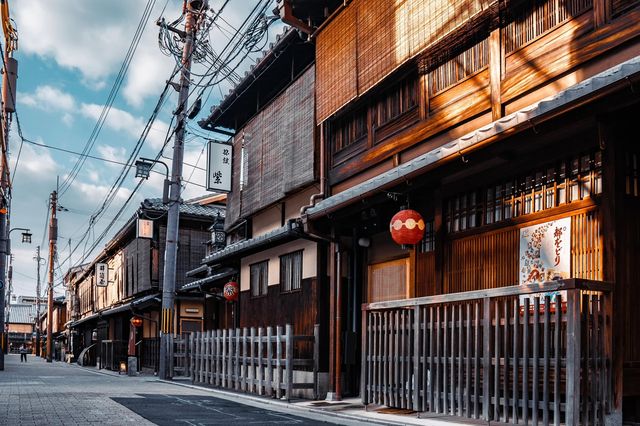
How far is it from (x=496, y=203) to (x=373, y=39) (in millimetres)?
4903

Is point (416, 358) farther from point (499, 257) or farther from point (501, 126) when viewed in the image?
point (501, 126)

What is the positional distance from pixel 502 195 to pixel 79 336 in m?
61.6

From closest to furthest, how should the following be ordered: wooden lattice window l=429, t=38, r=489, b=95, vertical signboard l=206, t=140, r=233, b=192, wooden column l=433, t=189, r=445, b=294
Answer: wooden lattice window l=429, t=38, r=489, b=95, wooden column l=433, t=189, r=445, b=294, vertical signboard l=206, t=140, r=233, b=192

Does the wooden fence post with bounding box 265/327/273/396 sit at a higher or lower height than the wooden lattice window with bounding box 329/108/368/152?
lower

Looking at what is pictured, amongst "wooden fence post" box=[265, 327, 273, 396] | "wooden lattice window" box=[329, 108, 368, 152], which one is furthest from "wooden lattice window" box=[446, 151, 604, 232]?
"wooden fence post" box=[265, 327, 273, 396]

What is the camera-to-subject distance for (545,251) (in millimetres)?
10141

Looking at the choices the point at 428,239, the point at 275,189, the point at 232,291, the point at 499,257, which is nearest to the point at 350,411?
the point at 428,239

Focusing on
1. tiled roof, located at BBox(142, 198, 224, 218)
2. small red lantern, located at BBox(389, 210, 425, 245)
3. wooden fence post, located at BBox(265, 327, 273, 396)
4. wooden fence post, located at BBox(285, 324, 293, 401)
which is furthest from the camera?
tiled roof, located at BBox(142, 198, 224, 218)

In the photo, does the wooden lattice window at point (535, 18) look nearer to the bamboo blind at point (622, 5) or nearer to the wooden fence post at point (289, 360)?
the bamboo blind at point (622, 5)

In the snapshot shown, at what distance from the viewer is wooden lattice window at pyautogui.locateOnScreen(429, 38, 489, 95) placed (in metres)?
11.6

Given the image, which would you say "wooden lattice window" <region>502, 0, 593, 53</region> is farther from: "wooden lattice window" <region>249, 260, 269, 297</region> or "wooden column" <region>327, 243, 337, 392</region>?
"wooden lattice window" <region>249, 260, 269, 297</region>

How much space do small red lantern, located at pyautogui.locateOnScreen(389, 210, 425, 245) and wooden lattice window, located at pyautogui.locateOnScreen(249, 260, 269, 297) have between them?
9.56 metres

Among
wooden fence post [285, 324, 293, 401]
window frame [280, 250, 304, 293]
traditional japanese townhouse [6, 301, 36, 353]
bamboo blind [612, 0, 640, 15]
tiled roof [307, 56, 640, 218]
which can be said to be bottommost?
traditional japanese townhouse [6, 301, 36, 353]

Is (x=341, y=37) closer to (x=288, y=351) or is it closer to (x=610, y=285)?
(x=288, y=351)
